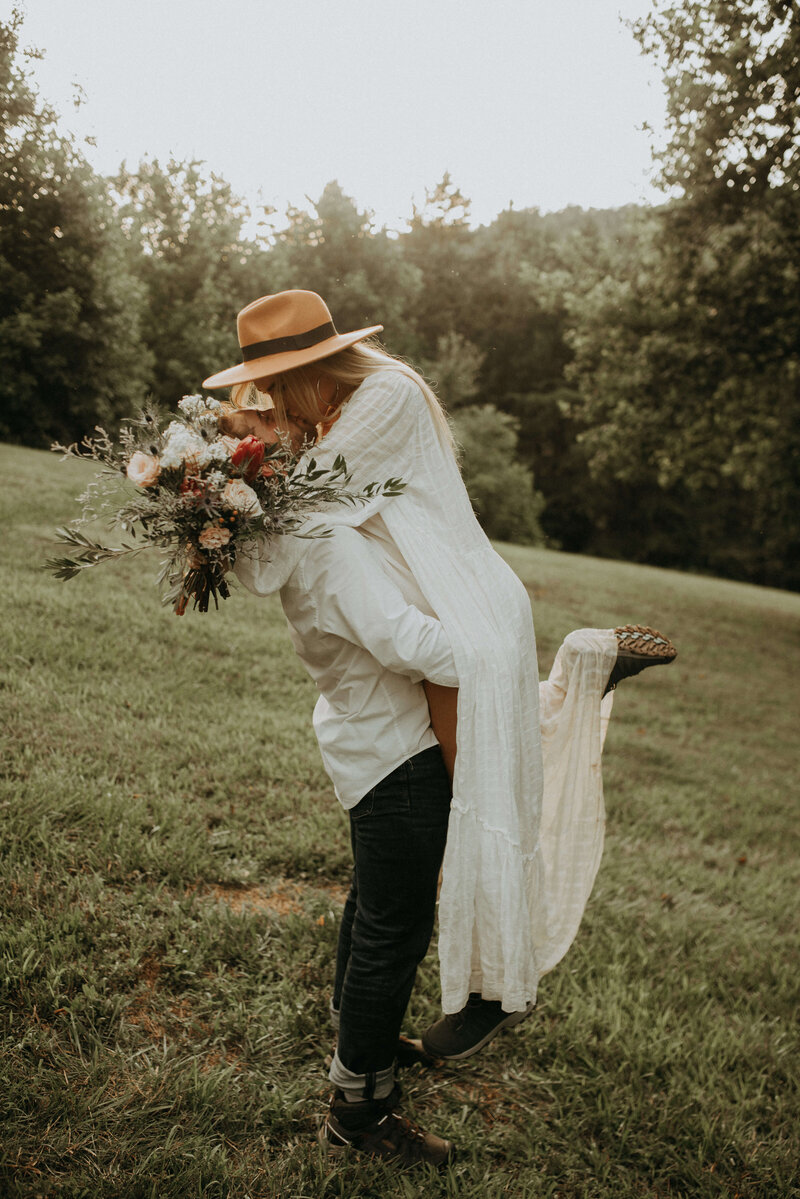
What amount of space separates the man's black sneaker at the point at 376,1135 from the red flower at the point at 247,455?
1.73 metres

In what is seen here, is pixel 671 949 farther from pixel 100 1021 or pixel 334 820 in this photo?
pixel 100 1021

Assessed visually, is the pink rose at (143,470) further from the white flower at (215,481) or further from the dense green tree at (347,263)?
the dense green tree at (347,263)

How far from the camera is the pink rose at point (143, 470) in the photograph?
172 cm

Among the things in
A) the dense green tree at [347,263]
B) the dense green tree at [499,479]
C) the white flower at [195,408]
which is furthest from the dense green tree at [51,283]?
the dense green tree at [499,479]

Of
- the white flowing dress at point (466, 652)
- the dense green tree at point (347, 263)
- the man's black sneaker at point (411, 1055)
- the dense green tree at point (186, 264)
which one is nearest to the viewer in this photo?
the white flowing dress at point (466, 652)

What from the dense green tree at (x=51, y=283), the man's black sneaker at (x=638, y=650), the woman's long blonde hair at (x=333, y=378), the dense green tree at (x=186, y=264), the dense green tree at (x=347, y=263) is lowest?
the man's black sneaker at (x=638, y=650)

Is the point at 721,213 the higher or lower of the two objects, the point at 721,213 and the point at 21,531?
the higher

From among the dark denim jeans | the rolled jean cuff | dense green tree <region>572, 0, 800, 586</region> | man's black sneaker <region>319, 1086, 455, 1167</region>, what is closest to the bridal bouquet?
the dark denim jeans

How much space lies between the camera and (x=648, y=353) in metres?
13.9

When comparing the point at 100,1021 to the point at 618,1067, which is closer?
the point at 100,1021

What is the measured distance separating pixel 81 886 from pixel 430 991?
133cm

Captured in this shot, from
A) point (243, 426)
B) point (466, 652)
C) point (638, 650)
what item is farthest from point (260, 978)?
point (243, 426)

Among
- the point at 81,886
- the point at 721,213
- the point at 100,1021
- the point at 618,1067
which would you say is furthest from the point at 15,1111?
the point at 721,213

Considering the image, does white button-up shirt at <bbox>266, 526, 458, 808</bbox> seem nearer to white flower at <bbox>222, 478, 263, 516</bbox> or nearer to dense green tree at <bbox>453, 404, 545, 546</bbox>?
white flower at <bbox>222, 478, 263, 516</bbox>
